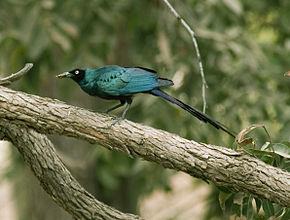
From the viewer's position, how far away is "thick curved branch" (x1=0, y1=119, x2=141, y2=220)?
384cm

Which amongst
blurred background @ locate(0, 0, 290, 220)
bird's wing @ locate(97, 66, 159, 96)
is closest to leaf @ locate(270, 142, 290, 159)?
bird's wing @ locate(97, 66, 159, 96)

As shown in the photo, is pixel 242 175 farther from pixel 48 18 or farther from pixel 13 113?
pixel 48 18

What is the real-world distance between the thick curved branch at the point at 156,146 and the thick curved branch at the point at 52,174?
0.17m

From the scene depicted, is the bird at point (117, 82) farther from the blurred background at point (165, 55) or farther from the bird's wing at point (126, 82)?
the blurred background at point (165, 55)

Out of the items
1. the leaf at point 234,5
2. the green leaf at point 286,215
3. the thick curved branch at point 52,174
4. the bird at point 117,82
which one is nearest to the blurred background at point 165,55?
the leaf at point 234,5

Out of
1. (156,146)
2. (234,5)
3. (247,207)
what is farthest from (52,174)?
(234,5)

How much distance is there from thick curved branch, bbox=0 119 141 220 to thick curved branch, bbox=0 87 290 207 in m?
0.17

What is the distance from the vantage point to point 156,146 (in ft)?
11.8

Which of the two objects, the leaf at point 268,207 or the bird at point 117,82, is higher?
the bird at point 117,82

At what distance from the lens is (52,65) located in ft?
22.1

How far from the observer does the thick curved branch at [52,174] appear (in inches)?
151

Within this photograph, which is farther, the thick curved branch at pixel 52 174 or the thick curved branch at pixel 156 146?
the thick curved branch at pixel 52 174

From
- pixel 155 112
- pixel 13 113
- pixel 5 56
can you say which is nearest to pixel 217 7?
pixel 155 112

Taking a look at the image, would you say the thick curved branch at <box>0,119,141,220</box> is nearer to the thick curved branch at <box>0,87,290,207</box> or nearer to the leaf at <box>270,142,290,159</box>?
the thick curved branch at <box>0,87,290,207</box>
